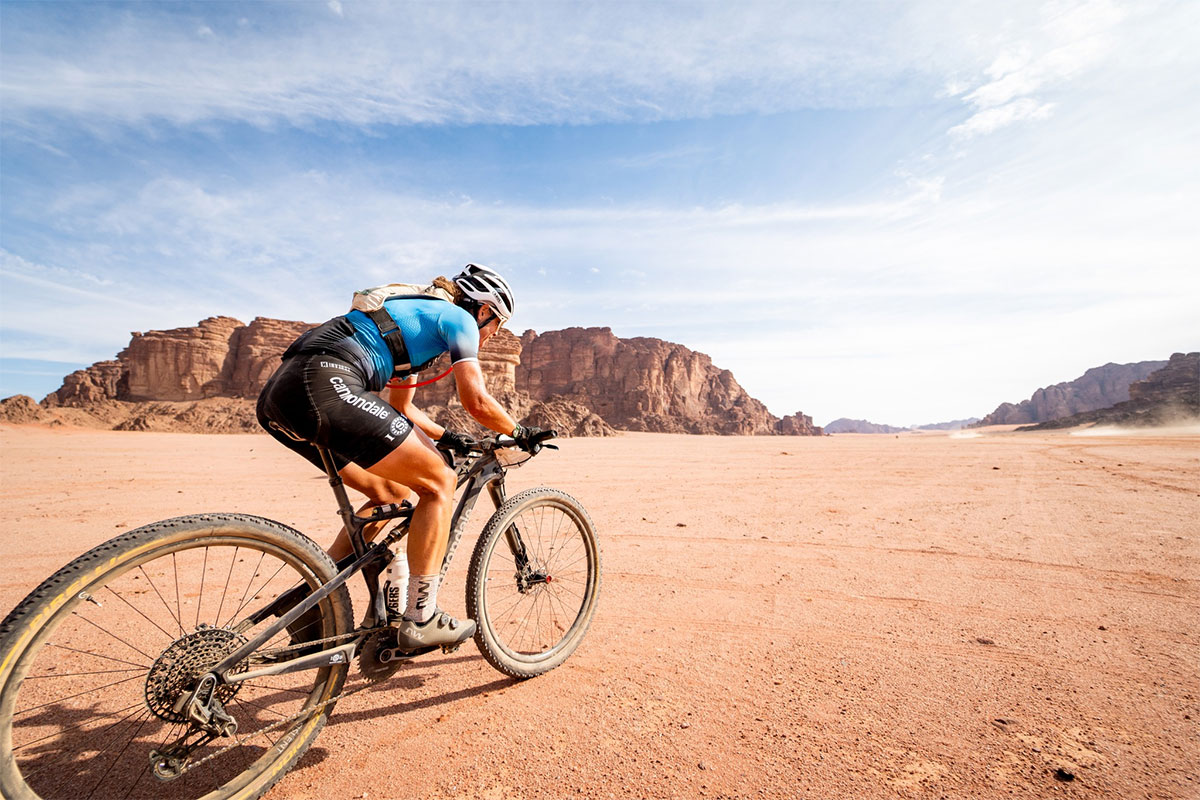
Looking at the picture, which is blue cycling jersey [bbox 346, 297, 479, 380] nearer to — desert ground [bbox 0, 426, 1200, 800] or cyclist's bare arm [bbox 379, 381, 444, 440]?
cyclist's bare arm [bbox 379, 381, 444, 440]

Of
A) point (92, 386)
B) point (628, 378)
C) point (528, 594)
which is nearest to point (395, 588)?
point (528, 594)

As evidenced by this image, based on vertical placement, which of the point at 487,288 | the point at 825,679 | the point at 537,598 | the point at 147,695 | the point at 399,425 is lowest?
the point at 825,679

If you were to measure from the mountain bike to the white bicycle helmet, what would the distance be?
32.8 inches

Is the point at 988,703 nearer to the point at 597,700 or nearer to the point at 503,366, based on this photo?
the point at 597,700

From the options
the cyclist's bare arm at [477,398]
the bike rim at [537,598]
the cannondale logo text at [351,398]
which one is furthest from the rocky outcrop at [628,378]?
the cannondale logo text at [351,398]

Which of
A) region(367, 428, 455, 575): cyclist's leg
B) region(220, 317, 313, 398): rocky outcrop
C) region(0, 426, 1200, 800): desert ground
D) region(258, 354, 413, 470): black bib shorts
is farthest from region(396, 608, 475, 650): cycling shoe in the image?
region(220, 317, 313, 398): rocky outcrop

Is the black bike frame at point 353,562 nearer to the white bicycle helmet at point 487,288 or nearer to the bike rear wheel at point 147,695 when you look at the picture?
the bike rear wheel at point 147,695

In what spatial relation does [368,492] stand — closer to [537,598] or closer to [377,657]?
[377,657]

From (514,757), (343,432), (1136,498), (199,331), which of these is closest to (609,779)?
(514,757)

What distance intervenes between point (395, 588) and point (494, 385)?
208ft

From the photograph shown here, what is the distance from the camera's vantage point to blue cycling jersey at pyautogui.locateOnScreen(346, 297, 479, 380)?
2.76 meters

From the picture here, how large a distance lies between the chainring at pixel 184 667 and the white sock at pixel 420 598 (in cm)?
74

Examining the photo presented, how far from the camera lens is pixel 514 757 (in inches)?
91.9

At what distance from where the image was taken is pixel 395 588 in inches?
104
